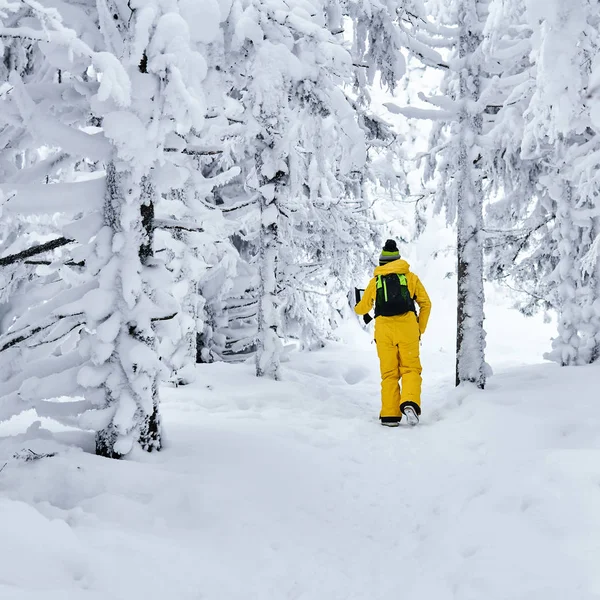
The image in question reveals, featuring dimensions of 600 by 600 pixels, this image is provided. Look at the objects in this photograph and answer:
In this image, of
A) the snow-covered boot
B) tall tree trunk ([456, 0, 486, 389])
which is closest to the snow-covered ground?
the snow-covered boot

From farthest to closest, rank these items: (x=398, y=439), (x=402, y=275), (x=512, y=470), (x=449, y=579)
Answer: (x=402, y=275)
(x=398, y=439)
(x=512, y=470)
(x=449, y=579)

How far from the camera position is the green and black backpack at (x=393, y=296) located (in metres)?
7.30

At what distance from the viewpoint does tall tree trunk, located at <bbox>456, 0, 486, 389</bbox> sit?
25.5 feet

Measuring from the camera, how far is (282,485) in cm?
425

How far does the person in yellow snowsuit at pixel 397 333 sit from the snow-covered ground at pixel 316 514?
0.78 metres

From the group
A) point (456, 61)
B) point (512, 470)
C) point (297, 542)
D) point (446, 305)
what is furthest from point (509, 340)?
point (297, 542)

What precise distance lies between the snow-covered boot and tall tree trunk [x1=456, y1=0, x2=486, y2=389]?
135cm

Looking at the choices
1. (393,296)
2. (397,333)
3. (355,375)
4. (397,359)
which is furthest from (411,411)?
(355,375)

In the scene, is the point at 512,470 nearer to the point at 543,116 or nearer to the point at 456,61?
the point at 543,116

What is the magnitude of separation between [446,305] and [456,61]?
23354 mm

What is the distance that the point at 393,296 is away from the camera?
24.1 feet

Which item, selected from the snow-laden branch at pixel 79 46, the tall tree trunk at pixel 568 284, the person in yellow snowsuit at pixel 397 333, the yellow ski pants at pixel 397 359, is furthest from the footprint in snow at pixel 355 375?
the snow-laden branch at pixel 79 46


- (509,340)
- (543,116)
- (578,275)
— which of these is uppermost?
(543,116)

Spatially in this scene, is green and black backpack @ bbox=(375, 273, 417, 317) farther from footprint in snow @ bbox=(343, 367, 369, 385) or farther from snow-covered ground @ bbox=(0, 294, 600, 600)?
footprint in snow @ bbox=(343, 367, 369, 385)
